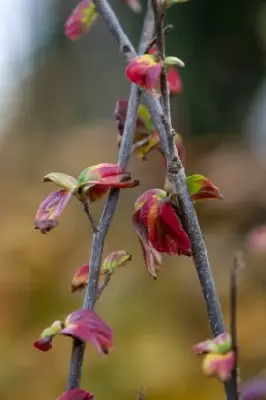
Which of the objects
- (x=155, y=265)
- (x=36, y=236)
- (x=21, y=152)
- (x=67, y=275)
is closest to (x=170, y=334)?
(x=67, y=275)

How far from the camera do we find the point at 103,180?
1.25 ft

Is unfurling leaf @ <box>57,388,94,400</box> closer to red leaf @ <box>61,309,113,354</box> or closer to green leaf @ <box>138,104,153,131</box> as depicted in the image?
red leaf @ <box>61,309,113,354</box>

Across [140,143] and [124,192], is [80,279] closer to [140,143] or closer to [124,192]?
[140,143]

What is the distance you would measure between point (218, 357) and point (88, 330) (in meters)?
0.06

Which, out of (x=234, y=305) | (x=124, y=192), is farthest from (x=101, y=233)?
(x=124, y=192)

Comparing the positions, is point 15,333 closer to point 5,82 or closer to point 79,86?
point 5,82

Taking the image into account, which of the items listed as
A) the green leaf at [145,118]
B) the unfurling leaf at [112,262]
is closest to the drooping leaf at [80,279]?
the unfurling leaf at [112,262]

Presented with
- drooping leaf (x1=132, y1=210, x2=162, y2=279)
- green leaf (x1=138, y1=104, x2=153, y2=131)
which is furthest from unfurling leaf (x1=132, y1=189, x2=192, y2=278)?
green leaf (x1=138, y1=104, x2=153, y2=131)

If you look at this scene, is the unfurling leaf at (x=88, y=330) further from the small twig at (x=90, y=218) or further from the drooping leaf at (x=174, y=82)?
the drooping leaf at (x=174, y=82)

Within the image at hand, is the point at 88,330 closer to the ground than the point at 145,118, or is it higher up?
closer to the ground

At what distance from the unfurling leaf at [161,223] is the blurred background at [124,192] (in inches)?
4.3

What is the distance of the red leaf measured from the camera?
0.34 metres

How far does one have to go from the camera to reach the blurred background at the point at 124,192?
5.41 ft

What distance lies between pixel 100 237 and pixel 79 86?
4.23 m
